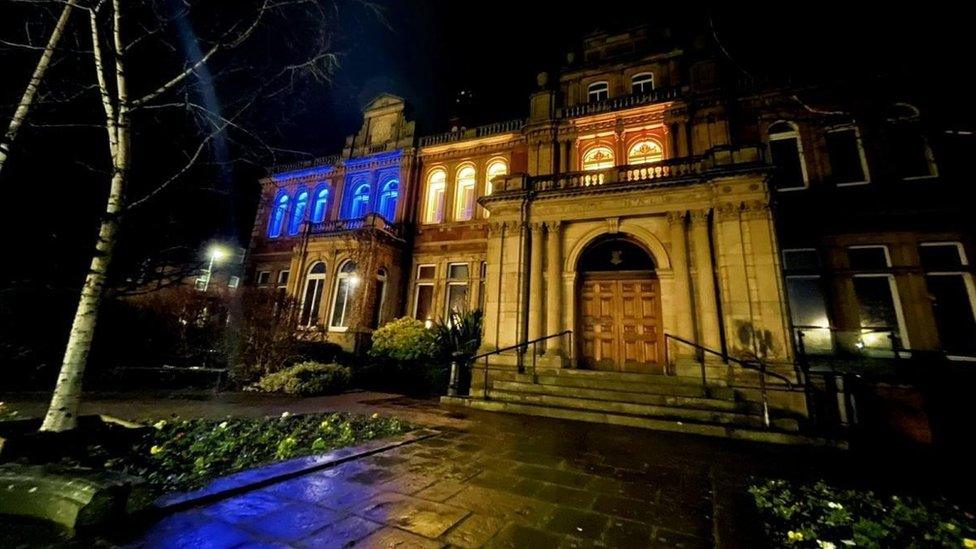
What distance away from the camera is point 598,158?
48.5 ft

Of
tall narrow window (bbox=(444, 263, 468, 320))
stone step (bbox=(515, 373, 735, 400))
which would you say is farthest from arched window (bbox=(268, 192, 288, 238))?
stone step (bbox=(515, 373, 735, 400))

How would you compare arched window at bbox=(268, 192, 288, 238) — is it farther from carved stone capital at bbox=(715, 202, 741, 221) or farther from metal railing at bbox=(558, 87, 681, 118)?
carved stone capital at bbox=(715, 202, 741, 221)

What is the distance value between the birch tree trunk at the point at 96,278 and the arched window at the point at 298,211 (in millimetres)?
15111

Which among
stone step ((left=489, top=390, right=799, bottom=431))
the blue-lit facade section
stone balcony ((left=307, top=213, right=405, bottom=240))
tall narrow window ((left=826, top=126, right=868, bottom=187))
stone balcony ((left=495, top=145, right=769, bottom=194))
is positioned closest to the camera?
stone step ((left=489, top=390, right=799, bottom=431))

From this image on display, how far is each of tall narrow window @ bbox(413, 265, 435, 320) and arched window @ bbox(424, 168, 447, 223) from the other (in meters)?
2.34

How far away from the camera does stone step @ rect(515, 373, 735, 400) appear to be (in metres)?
8.24

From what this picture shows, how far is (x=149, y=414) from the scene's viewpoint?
6234mm

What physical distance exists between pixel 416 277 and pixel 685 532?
14.5 m

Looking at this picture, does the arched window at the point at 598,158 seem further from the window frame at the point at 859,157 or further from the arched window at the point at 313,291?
the arched window at the point at 313,291

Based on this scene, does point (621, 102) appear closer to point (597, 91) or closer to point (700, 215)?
point (597, 91)

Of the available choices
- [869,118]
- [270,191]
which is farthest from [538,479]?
[270,191]

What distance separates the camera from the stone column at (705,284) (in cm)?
965

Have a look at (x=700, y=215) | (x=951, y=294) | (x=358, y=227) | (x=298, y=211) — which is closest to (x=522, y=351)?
(x=700, y=215)

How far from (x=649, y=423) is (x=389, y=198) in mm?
15089
